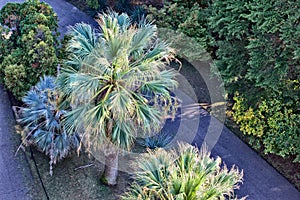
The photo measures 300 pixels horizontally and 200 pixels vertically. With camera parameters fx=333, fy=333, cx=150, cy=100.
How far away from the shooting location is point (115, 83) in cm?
650

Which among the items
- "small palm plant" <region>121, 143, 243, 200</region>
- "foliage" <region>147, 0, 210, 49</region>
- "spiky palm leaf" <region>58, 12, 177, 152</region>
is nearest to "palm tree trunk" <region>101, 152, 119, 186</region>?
"spiky palm leaf" <region>58, 12, 177, 152</region>

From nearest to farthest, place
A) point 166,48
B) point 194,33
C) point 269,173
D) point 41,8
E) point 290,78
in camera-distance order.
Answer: point 166,48, point 290,78, point 269,173, point 41,8, point 194,33

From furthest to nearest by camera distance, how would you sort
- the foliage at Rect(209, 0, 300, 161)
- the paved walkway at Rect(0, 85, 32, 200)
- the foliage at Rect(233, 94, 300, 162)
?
the foliage at Rect(233, 94, 300, 162) → the foliage at Rect(209, 0, 300, 161) → the paved walkway at Rect(0, 85, 32, 200)

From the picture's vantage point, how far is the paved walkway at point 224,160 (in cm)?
839

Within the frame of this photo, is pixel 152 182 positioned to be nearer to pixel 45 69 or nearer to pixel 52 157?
pixel 52 157

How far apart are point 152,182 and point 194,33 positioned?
724 centimetres

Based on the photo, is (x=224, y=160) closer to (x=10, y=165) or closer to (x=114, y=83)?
(x=114, y=83)

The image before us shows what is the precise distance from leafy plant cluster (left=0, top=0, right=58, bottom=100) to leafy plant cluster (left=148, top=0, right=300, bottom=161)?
16.8ft

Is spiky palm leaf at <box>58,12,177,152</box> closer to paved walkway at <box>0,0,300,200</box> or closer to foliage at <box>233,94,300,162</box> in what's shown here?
paved walkway at <box>0,0,300,200</box>

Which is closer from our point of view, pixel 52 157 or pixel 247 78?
pixel 52 157

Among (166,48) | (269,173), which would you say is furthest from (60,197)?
(269,173)

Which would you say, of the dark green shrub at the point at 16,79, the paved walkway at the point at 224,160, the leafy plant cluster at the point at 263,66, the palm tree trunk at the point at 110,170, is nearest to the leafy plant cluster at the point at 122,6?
the leafy plant cluster at the point at 263,66

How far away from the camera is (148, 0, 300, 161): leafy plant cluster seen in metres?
8.49

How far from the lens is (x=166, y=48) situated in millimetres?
7000
